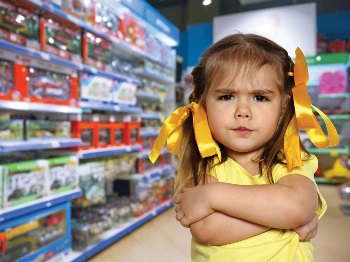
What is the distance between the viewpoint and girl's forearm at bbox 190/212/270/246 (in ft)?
2.47

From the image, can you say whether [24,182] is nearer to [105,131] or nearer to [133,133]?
[105,131]

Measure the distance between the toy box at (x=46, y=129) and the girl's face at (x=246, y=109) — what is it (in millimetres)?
1655

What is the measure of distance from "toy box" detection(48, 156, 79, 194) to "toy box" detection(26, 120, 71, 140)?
0.17 meters

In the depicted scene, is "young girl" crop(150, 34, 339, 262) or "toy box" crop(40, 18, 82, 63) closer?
"young girl" crop(150, 34, 339, 262)

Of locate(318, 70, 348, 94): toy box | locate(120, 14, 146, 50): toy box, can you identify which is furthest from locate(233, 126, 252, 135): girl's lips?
locate(318, 70, 348, 94): toy box

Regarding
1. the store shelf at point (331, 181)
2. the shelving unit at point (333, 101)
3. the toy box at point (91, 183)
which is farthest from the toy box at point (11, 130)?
the store shelf at point (331, 181)

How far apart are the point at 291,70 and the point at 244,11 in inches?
178

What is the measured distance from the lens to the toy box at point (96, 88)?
8.39 feet

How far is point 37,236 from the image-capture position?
211 centimetres

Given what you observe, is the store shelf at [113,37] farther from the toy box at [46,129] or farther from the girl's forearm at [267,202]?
the girl's forearm at [267,202]

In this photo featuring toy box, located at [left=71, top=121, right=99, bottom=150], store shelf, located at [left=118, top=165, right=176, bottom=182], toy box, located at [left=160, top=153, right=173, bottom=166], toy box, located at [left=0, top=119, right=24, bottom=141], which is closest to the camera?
toy box, located at [left=0, top=119, right=24, bottom=141]

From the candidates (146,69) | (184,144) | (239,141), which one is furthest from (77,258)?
(146,69)

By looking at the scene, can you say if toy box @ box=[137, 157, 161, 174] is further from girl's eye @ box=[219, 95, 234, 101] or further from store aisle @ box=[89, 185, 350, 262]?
girl's eye @ box=[219, 95, 234, 101]

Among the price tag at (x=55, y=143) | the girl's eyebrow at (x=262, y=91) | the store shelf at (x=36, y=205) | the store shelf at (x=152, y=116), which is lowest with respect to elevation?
the store shelf at (x=36, y=205)
